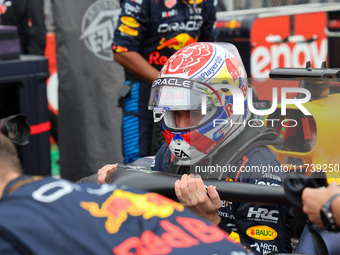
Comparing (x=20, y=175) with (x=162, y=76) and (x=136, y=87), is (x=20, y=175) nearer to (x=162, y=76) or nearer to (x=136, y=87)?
(x=162, y=76)

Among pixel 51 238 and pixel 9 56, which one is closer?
pixel 51 238

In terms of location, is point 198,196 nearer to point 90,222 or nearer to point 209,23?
point 90,222

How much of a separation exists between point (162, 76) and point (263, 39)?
16.0 feet

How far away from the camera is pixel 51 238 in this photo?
1.46m

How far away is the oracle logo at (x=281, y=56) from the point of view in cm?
735

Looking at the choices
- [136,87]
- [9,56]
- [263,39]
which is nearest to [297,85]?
[136,87]

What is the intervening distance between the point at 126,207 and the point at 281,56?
6165 mm

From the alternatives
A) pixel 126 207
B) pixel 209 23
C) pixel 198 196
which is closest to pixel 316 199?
pixel 126 207

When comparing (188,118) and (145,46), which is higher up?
(145,46)

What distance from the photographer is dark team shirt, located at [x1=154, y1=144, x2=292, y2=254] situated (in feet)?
7.61

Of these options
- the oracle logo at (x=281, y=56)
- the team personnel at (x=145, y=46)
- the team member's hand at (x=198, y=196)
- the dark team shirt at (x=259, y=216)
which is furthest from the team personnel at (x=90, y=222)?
the oracle logo at (x=281, y=56)

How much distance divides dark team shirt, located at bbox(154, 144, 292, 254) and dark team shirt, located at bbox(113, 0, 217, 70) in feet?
6.02

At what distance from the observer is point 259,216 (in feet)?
7.63

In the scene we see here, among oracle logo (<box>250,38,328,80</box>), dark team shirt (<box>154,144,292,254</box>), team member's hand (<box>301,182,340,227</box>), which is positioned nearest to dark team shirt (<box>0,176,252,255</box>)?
team member's hand (<box>301,182,340,227</box>)
